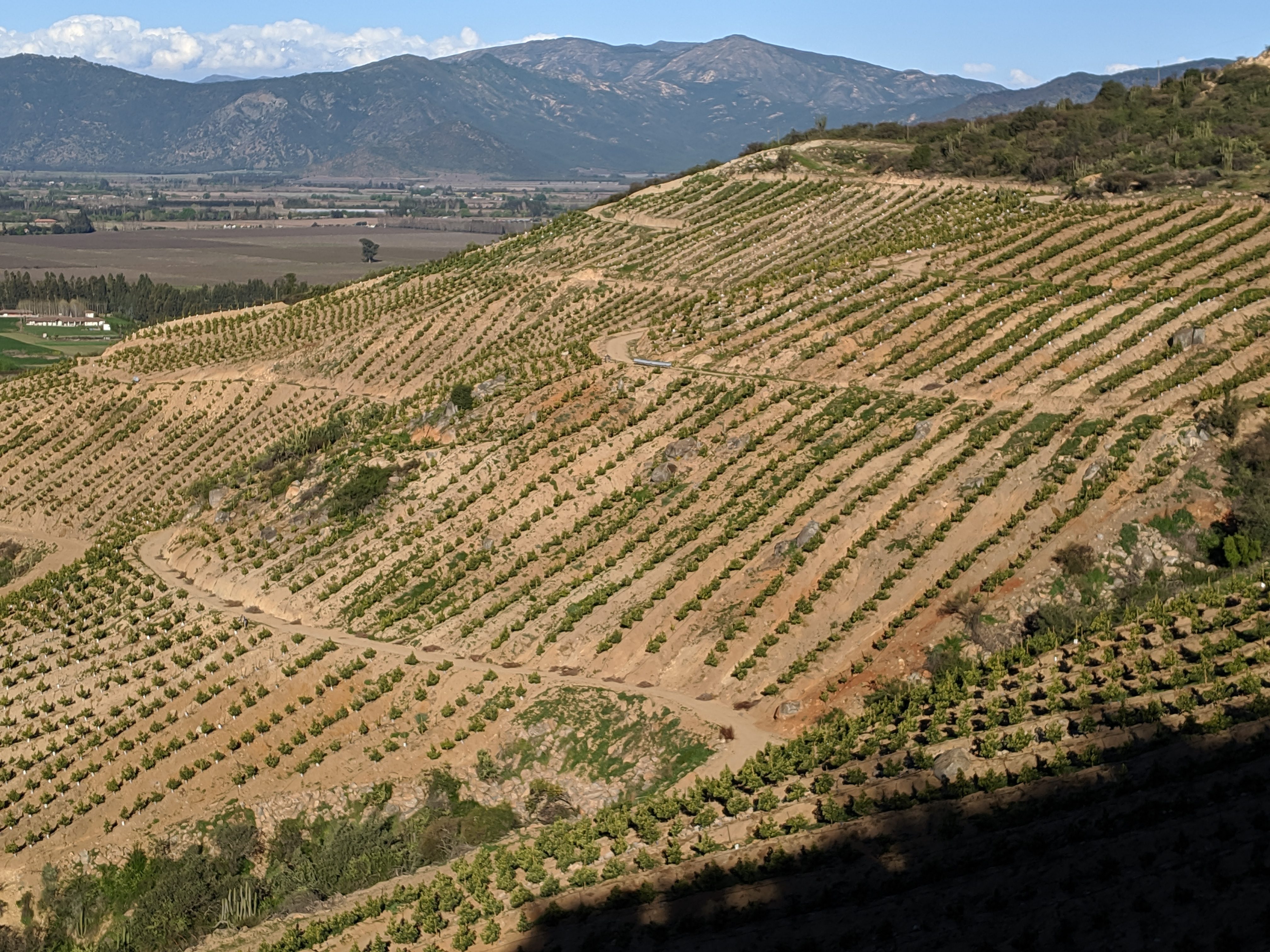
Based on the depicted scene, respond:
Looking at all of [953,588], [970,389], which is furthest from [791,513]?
[970,389]

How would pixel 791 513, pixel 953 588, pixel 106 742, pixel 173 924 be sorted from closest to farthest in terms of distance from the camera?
pixel 173 924 → pixel 953 588 → pixel 106 742 → pixel 791 513

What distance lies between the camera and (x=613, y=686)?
30.2 meters

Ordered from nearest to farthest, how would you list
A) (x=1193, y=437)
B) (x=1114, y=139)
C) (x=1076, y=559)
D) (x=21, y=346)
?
(x=1076, y=559) < (x=1193, y=437) < (x=1114, y=139) < (x=21, y=346)

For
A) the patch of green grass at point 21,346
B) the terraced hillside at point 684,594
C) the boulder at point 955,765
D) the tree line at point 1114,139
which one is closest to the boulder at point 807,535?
the terraced hillside at point 684,594

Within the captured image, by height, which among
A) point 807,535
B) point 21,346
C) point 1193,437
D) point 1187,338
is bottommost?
point 21,346

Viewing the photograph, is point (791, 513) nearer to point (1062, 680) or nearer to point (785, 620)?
point (785, 620)

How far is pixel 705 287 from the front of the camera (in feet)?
206

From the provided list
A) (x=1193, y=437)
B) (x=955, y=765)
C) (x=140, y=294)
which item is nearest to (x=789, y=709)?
(x=955, y=765)

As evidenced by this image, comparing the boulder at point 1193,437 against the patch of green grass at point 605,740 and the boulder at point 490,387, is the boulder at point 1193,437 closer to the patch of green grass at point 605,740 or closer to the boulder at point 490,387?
the patch of green grass at point 605,740

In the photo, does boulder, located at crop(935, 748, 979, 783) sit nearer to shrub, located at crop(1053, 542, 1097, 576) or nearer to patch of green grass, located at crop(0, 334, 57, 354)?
shrub, located at crop(1053, 542, 1097, 576)

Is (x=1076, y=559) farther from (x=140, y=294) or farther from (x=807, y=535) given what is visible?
(x=140, y=294)

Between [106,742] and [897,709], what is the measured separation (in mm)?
20113

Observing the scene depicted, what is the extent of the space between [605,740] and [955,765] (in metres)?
8.47

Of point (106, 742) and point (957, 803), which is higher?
point (957, 803)
